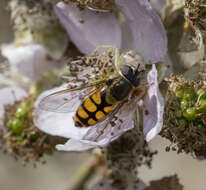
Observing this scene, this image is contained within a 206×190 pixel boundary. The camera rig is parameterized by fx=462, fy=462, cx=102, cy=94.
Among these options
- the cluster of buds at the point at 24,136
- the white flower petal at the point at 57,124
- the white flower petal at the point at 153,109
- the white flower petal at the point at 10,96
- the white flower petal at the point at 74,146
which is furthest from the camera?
the white flower petal at the point at 10,96

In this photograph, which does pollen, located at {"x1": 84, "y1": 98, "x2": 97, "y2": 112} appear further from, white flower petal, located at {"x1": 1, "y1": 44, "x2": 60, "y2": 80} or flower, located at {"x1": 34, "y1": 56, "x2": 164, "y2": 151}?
white flower petal, located at {"x1": 1, "y1": 44, "x2": 60, "y2": 80}

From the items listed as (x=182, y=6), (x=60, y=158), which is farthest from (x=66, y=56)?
(x=60, y=158)

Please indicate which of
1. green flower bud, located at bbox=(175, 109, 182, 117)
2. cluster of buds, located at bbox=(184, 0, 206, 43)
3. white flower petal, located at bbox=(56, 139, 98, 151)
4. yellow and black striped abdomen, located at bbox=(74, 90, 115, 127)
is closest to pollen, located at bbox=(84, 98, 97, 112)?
yellow and black striped abdomen, located at bbox=(74, 90, 115, 127)

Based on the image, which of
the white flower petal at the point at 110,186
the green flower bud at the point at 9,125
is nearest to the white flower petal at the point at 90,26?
the green flower bud at the point at 9,125

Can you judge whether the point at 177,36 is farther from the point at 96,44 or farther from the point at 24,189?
the point at 24,189

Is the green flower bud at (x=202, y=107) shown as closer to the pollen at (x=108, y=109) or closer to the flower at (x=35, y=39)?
the pollen at (x=108, y=109)
